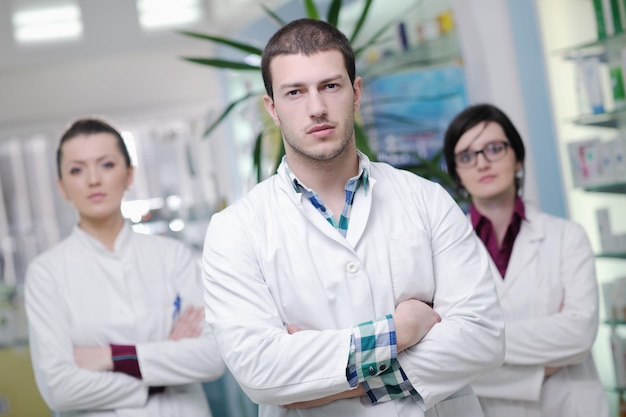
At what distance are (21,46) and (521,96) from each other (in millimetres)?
4351

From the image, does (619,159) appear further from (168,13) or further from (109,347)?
(168,13)

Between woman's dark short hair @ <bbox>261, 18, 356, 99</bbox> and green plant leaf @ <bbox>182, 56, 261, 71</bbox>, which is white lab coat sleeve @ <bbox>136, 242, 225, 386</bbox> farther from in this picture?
green plant leaf @ <bbox>182, 56, 261, 71</bbox>

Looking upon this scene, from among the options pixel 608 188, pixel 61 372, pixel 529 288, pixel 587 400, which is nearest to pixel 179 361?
pixel 61 372

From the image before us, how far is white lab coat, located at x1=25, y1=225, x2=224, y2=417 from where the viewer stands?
102 inches

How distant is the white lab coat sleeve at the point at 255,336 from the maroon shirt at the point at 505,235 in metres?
0.99

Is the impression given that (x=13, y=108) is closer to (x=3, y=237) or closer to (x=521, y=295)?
(x=3, y=237)

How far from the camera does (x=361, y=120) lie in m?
5.18

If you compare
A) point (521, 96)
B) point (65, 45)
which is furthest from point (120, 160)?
point (65, 45)

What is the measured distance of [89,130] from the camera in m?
2.90

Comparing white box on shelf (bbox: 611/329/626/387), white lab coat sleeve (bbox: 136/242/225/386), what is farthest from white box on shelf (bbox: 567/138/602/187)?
white lab coat sleeve (bbox: 136/242/225/386)

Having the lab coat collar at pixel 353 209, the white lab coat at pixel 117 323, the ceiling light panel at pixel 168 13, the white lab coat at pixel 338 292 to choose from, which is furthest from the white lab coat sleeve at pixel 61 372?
the ceiling light panel at pixel 168 13

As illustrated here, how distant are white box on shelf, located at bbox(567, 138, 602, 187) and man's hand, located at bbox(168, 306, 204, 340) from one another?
2.07 m

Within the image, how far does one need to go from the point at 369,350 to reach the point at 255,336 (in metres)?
0.24

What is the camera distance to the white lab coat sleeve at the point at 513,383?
8.29 ft
